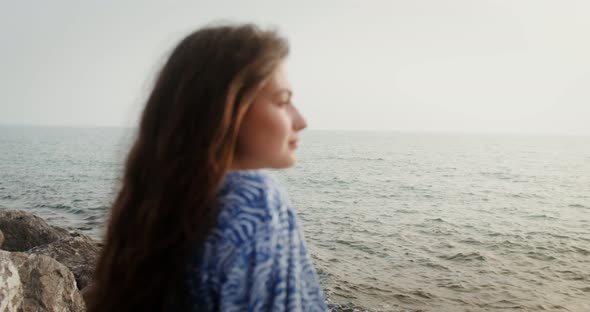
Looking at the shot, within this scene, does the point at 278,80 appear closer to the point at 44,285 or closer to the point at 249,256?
the point at 249,256

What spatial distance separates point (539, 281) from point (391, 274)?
13.5 feet

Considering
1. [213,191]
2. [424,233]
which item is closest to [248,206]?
[213,191]

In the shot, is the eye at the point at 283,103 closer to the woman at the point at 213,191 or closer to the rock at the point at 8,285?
the woman at the point at 213,191

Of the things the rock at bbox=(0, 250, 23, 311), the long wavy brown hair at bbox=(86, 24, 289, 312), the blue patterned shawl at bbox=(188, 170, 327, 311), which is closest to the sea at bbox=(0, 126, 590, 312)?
the long wavy brown hair at bbox=(86, 24, 289, 312)

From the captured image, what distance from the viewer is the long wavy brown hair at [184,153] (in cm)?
140

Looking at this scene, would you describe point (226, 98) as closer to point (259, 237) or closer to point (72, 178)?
point (259, 237)

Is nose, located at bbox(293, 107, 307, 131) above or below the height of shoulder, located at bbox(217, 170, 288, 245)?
A: above

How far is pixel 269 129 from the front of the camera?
150 centimetres

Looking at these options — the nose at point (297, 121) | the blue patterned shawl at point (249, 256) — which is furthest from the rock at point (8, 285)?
the nose at point (297, 121)

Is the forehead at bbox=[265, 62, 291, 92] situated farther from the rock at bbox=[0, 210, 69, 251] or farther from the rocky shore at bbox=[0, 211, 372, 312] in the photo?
the rock at bbox=[0, 210, 69, 251]

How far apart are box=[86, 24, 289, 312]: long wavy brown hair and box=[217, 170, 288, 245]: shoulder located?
42 millimetres

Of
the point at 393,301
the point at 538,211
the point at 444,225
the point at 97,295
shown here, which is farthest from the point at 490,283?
the point at 538,211

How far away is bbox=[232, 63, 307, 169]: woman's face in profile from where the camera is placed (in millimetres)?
1486

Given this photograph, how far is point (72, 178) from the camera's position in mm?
33938
